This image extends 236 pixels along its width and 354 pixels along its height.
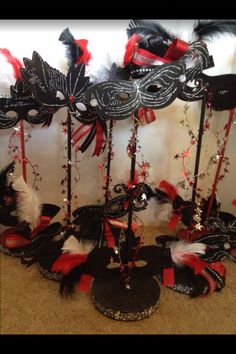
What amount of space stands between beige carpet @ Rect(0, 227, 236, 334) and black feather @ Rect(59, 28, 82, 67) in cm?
64

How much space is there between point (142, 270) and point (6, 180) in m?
0.52

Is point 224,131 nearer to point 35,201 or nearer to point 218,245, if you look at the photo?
point 218,245

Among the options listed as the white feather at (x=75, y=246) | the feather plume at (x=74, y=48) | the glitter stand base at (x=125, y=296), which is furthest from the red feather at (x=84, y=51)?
the glitter stand base at (x=125, y=296)

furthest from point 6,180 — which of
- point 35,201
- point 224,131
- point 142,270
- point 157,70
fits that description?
point 224,131

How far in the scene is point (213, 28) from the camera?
3.11 feet

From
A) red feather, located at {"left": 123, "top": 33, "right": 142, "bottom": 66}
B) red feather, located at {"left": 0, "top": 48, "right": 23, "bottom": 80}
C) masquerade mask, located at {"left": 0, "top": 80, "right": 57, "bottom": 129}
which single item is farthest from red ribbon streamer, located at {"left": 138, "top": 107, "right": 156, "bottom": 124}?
red feather, located at {"left": 0, "top": 48, "right": 23, "bottom": 80}

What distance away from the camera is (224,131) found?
3.71 feet

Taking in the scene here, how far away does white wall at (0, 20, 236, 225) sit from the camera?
3.24 ft

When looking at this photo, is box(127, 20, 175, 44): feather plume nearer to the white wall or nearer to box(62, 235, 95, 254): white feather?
the white wall

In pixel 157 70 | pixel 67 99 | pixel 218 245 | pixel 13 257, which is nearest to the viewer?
pixel 157 70

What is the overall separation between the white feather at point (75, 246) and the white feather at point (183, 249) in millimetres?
234

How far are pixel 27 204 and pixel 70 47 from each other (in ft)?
1.61

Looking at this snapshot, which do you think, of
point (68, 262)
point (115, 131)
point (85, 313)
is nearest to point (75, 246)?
point (68, 262)

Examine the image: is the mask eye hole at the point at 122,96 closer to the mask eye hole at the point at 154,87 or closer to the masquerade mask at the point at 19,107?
the mask eye hole at the point at 154,87
